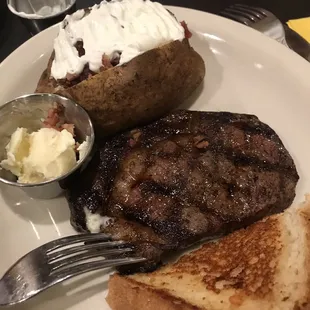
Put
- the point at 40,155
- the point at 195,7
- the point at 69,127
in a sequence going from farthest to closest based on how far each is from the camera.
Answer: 1. the point at 195,7
2. the point at 69,127
3. the point at 40,155

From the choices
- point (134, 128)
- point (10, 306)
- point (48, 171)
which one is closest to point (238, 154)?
point (134, 128)

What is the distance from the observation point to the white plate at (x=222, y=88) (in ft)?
6.66

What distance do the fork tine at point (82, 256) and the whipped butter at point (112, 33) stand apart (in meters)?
0.67

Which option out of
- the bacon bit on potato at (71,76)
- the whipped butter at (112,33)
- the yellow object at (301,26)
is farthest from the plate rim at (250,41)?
the bacon bit on potato at (71,76)

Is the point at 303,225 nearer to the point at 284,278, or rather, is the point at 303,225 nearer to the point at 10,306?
the point at 284,278

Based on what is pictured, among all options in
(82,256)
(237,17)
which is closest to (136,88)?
(82,256)

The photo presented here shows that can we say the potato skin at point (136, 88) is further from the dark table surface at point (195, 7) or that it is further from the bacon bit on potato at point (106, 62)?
the dark table surface at point (195, 7)

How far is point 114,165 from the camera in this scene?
201 centimetres

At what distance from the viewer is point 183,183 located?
75.7 inches

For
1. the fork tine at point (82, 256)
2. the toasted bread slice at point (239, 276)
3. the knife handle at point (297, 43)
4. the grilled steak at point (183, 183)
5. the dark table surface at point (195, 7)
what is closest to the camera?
the toasted bread slice at point (239, 276)

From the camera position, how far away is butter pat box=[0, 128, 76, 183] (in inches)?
74.9

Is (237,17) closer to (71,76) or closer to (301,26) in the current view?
(301,26)

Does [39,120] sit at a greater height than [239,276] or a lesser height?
greater

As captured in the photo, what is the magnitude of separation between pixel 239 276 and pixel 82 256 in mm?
523
